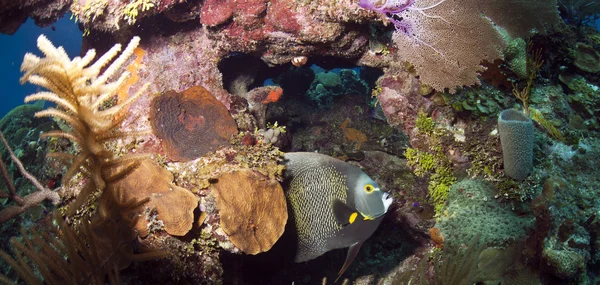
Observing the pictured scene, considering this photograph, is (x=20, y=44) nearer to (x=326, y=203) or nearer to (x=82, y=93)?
(x=326, y=203)

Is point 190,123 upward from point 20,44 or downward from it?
upward

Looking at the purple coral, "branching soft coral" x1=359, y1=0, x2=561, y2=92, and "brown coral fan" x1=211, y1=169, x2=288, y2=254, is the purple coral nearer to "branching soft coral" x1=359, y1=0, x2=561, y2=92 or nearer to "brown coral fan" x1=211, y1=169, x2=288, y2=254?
"branching soft coral" x1=359, y1=0, x2=561, y2=92

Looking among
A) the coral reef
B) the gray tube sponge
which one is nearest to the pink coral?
the coral reef

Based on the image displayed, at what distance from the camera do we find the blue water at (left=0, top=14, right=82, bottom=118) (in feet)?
165

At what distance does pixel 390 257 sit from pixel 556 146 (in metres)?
3.04

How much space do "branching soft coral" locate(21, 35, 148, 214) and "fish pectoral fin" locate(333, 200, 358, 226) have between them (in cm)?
209

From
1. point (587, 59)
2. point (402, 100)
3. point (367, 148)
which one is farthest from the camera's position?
point (587, 59)

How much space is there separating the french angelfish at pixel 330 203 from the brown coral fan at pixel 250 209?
1.13 feet

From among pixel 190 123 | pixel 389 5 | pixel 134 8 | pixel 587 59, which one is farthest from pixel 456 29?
pixel 134 8

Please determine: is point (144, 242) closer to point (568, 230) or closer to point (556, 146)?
point (568, 230)

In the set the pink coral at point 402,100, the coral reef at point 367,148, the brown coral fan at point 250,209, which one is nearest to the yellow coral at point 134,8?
the coral reef at point 367,148

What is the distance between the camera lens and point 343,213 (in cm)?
327

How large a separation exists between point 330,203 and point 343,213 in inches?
7.0

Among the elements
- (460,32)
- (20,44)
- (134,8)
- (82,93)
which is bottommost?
(20,44)
